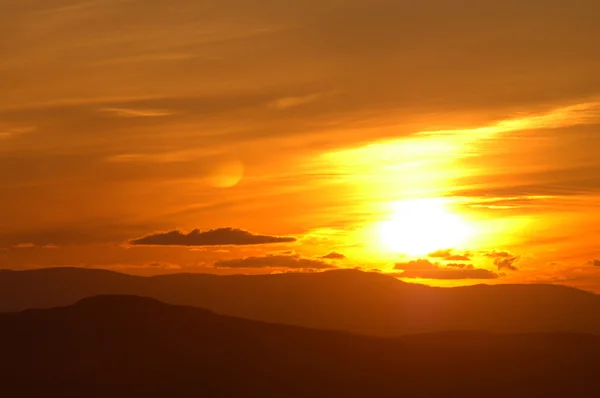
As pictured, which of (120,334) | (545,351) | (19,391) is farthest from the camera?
(545,351)

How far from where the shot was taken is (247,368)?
7038cm

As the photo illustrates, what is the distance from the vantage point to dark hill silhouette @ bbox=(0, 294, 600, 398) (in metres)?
67.4

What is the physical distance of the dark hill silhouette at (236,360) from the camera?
221 feet

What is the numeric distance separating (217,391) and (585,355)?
30165 mm

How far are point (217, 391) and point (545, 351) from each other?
28.1 m

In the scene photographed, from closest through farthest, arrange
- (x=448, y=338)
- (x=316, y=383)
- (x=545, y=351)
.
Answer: (x=316, y=383) < (x=545, y=351) < (x=448, y=338)

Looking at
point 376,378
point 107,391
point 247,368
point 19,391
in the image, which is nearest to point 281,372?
point 247,368

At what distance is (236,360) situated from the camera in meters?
71.4

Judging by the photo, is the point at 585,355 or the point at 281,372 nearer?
the point at 281,372

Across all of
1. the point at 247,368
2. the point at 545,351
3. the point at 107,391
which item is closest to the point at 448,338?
the point at 545,351

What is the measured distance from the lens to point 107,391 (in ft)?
215

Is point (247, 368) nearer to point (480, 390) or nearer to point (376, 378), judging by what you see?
point (376, 378)

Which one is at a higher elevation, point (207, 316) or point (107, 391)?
point (207, 316)

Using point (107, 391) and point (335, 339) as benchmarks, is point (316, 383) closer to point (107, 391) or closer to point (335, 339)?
point (335, 339)
